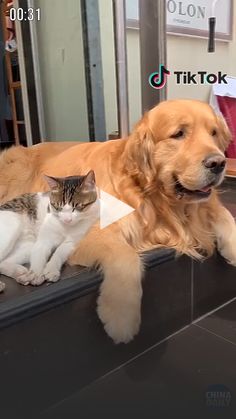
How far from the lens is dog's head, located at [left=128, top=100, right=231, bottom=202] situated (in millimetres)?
874

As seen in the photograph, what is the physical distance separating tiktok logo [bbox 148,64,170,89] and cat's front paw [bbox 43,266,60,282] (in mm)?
982

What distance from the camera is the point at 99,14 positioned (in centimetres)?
168

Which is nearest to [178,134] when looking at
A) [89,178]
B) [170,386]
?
[89,178]

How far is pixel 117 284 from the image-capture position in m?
0.85

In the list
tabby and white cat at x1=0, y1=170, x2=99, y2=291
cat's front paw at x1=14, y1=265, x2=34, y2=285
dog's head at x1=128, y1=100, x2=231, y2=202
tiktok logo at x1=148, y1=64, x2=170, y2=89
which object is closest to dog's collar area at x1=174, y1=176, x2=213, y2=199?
dog's head at x1=128, y1=100, x2=231, y2=202

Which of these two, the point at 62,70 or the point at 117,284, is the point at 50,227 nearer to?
the point at 117,284

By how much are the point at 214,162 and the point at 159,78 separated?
845 millimetres

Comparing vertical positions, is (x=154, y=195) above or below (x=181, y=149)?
below

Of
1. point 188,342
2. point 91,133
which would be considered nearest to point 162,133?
point 188,342

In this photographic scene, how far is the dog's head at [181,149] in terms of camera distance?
34.4 inches

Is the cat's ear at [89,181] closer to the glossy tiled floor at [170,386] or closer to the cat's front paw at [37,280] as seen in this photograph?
the cat's front paw at [37,280]

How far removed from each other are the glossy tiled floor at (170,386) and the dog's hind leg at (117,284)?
4.7 inches

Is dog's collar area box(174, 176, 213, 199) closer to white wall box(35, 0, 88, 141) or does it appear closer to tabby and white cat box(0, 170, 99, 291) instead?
tabby and white cat box(0, 170, 99, 291)

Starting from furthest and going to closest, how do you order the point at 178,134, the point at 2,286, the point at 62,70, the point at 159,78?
the point at 62,70 < the point at 159,78 < the point at 178,134 < the point at 2,286
